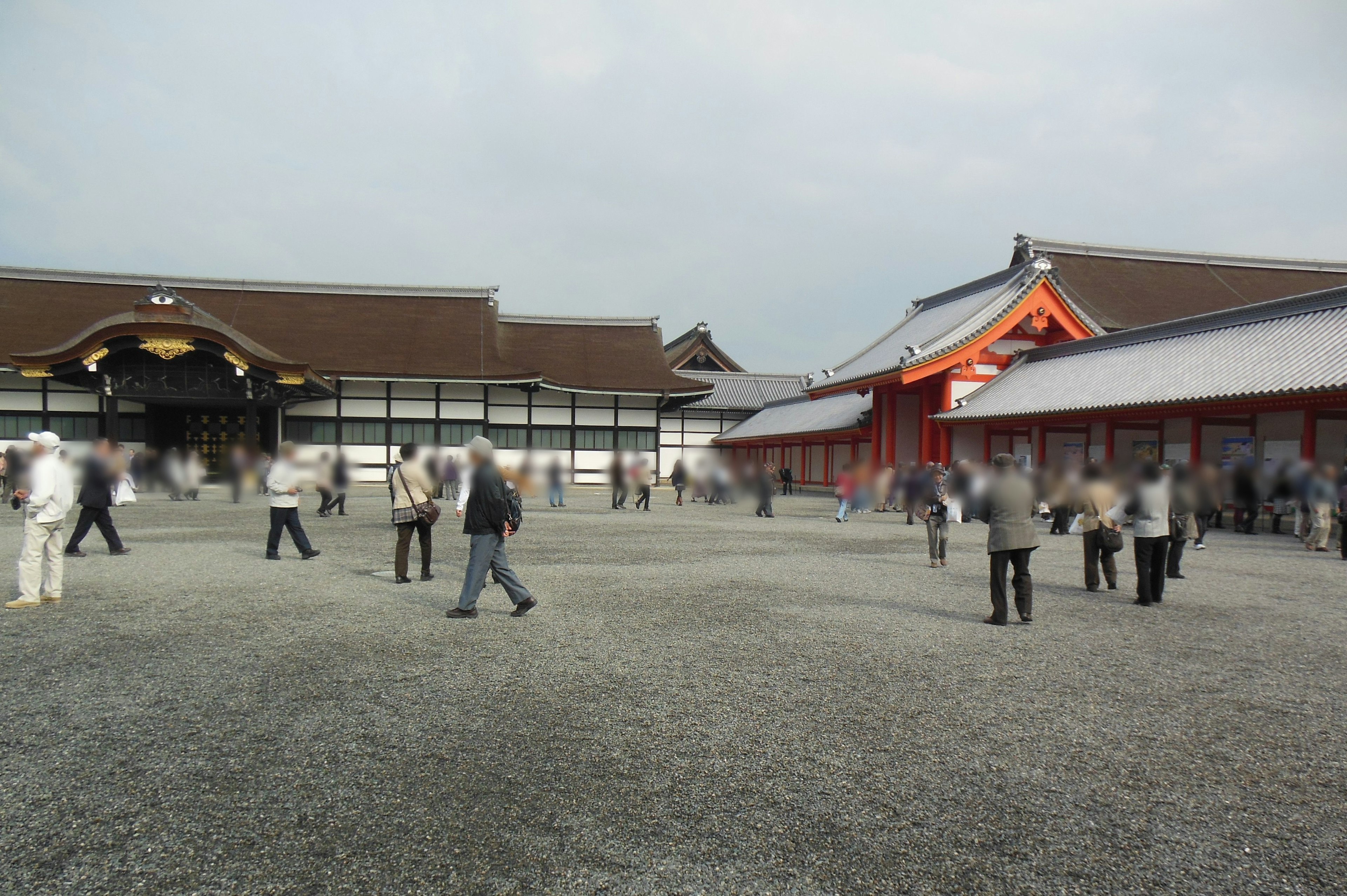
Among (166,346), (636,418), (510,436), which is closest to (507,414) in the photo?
(510,436)

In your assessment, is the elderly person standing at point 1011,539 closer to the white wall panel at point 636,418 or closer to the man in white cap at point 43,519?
the man in white cap at point 43,519

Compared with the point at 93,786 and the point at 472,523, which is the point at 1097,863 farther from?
the point at 472,523

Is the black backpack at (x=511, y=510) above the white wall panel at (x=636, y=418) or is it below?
below

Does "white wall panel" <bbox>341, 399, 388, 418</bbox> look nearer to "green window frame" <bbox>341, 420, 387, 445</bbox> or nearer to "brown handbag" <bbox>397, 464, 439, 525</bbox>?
"green window frame" <bbox>341, 420, 387, 445</bbox>

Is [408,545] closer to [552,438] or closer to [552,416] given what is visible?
[552,438]

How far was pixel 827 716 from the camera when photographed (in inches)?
171

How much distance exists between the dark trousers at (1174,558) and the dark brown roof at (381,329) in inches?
837

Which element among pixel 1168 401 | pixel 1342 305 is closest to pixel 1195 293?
pixel 1342 305

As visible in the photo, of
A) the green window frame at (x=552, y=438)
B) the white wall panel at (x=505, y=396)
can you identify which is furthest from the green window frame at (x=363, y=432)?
the green window frame at (x=552, y=438)

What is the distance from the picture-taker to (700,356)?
1810 inches

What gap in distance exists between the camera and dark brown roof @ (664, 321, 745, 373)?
4531cm

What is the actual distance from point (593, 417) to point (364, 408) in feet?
26.7

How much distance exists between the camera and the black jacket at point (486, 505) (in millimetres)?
6637

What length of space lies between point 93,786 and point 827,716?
11.3 ft
